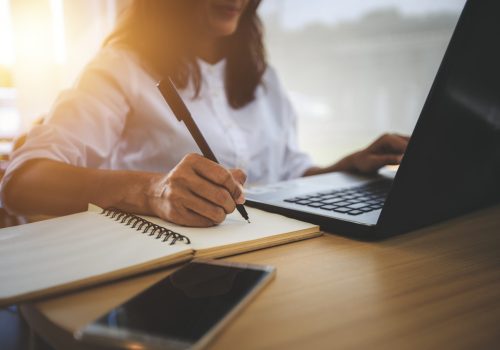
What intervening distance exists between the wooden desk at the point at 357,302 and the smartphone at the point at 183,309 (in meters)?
0.01

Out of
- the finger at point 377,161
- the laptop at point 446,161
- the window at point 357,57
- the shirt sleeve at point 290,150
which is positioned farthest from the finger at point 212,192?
the window at point 357,57

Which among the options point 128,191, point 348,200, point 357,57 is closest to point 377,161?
point 348,200

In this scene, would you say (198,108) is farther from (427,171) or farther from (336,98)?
(336,98)

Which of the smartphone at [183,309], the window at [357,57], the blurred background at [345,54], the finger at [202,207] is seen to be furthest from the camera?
the window at [357,57]

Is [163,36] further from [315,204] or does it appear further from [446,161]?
[446,161]

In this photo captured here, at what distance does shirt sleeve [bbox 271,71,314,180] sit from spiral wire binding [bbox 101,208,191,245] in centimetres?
77

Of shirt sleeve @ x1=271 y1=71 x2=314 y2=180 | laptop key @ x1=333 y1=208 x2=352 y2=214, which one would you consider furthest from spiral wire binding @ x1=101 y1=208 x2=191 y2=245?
shirt sleeve @ x1=271 y1=71 x2=314 y2=180

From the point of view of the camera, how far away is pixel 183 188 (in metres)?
0.48

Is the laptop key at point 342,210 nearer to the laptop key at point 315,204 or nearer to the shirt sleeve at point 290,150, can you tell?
the laptop key at point 315,204

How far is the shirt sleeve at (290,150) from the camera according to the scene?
125 centimetres

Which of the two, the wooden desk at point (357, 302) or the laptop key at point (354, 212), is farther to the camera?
the laptop key at point (354, 212)

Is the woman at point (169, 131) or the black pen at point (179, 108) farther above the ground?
the black pen at point (179, 108)

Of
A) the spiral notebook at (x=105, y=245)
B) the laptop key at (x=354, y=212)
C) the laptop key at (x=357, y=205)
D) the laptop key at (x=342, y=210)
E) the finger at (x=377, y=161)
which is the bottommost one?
the finger at (x=377, y=161)

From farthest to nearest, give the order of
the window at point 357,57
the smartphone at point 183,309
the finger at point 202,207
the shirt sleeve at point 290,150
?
the window at point 357,57 → the shirt sleeve at point 290,150 → the finger at point 202,207 → the smartphone at point 183,309
